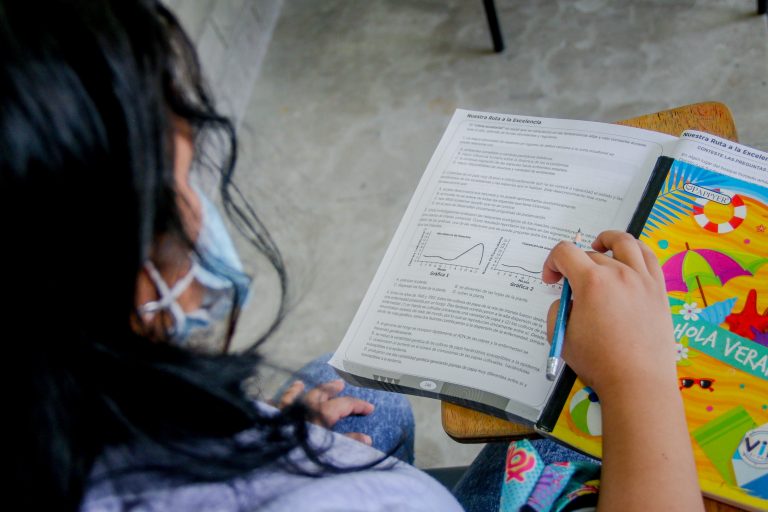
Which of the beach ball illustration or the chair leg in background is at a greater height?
the beach ball illustration

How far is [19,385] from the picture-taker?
310 mm

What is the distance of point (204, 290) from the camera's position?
0.58m

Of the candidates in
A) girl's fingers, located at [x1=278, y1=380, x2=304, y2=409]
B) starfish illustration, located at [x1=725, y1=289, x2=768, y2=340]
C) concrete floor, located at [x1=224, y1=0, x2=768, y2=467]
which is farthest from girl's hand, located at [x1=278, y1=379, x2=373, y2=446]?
concrete floor, located at [x1=224, y1=0, x2=768, y2=467]

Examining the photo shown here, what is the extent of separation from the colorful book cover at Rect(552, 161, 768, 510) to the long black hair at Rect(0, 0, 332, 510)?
31 cm

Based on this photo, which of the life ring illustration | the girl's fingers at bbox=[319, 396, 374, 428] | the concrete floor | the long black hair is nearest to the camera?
the long black hair

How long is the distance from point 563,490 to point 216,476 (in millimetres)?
286

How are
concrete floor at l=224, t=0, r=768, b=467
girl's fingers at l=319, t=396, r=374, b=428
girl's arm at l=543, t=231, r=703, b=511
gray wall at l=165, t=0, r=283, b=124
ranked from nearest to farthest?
girl's arm at l=543, t=231, r=703, b=511 → girl's fingers at l=319, t=396, r=374, b=428 → concrete floor at l=224, t=0, r=768, b=467 → gray wall at l=165, t=0, r=283, b=124

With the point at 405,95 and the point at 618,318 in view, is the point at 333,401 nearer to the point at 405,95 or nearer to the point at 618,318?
the point at 618,318

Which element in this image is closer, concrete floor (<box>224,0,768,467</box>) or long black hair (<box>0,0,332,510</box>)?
long black hair (<box>0,0,332,510</box>)

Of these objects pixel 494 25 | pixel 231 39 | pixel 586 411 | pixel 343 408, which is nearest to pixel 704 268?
pixel 586 411

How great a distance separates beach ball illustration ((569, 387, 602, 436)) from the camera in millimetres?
477

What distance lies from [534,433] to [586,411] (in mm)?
49

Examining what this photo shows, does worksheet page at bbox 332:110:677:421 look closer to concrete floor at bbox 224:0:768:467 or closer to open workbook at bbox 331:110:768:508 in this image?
open workbook at bbox 331:110:768:508

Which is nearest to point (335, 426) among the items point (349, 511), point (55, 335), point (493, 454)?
point (493, 454)
